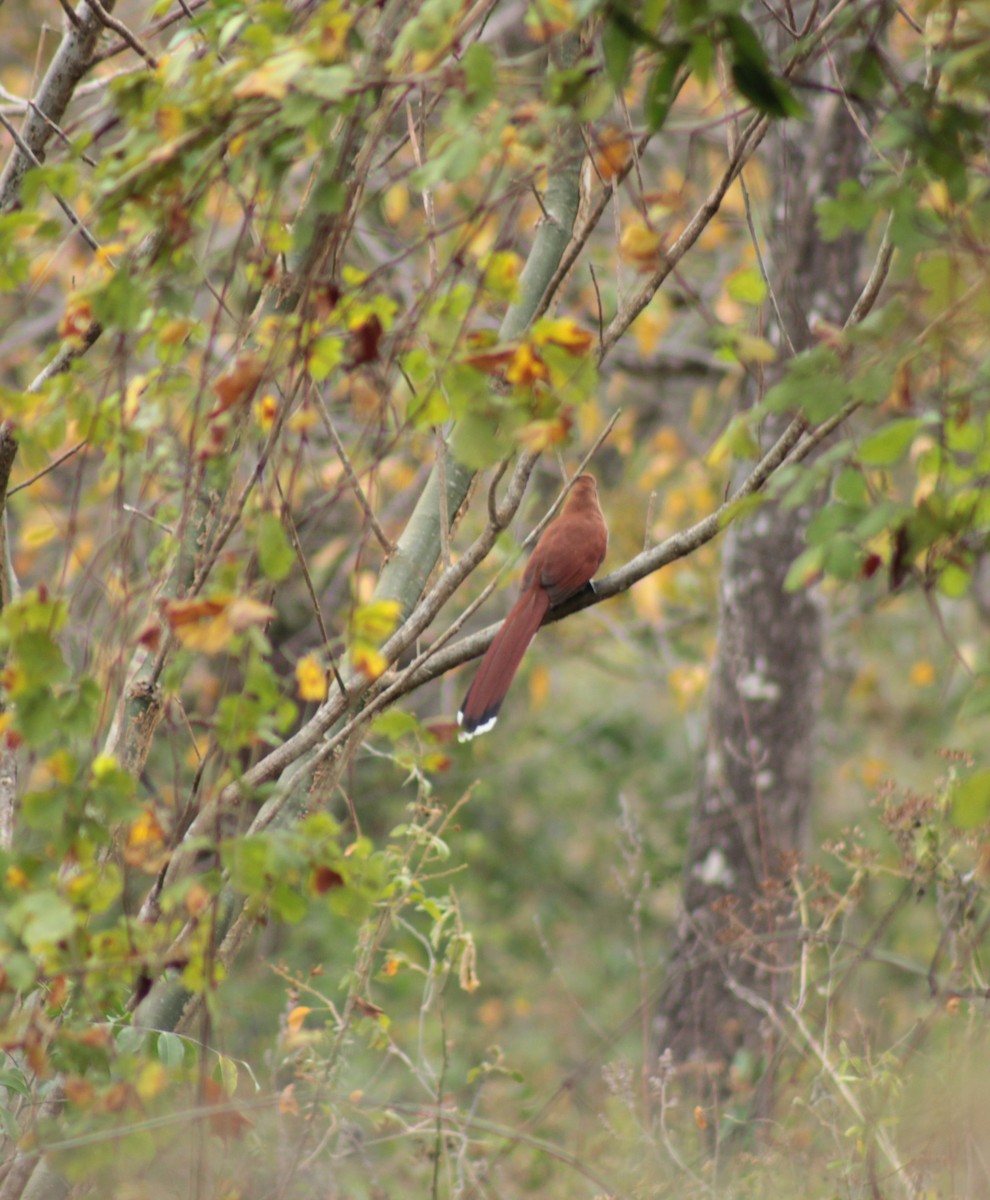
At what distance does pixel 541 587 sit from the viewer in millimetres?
4027

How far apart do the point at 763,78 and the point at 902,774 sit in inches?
327

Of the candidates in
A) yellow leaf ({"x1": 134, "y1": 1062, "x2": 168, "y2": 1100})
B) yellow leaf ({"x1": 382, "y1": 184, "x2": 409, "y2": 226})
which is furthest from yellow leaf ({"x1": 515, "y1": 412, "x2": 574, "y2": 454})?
yellow leaf ({"x1": 382, "y1": 184, "x2": 409, "y2": 226})

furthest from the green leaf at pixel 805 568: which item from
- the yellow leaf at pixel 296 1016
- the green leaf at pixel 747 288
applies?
the yellow leaf at pixel 296 1016

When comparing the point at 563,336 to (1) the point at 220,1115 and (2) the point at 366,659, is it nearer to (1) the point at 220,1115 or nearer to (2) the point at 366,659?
(2) the point at 366,659

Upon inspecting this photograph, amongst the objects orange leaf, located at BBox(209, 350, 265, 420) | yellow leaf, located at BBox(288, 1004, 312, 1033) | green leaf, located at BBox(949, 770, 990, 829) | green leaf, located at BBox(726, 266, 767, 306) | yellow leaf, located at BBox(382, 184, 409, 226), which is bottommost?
yellow leaf, located at BBox(382, 184, 409, 226)

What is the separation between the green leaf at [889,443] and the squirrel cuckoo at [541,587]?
1.68 meters

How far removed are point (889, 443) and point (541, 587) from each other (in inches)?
96.7

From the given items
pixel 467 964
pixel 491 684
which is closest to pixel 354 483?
pixel 467 964

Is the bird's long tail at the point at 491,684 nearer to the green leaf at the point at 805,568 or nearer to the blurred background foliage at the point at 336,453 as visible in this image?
the blurred background foliage at the point at 336,453

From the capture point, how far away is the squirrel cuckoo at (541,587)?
11.6 feet

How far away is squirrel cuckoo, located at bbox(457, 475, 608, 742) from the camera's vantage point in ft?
11.6

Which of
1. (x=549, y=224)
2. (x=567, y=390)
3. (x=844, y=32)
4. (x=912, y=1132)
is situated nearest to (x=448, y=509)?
(x=549, y=224)

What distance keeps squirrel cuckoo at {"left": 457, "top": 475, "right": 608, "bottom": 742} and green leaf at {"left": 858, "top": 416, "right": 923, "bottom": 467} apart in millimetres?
1681

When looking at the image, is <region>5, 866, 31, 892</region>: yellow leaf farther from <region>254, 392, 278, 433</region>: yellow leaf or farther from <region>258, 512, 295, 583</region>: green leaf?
<region>254, 392, 278, 433</region>: yellow leaf
